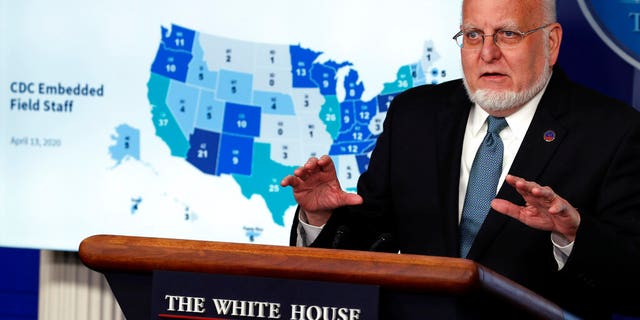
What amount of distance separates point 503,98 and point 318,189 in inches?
19.8

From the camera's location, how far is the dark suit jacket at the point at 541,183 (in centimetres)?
199

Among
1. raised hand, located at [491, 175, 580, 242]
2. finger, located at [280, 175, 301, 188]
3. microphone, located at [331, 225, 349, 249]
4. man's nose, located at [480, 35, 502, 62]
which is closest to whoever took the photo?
raised hand, located at [491, 175, 580, 242]

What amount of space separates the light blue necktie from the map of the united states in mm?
1030

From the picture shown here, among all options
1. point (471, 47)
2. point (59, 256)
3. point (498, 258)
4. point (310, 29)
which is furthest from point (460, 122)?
point (59, 256)

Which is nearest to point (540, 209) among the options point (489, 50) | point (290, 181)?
point (290, 181)

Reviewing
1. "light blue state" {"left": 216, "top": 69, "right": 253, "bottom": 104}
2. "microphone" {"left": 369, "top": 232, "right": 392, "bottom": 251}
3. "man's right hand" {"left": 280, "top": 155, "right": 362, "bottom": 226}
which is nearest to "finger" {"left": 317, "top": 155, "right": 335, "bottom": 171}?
"man's right hand" {"left": 280, "top": 155, "right": 362, "bottom": 226}

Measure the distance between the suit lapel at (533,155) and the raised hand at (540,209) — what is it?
1.26 feet

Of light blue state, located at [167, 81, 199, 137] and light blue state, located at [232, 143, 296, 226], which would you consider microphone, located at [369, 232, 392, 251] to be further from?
light blue state, located at [167, 81, 199, 137]

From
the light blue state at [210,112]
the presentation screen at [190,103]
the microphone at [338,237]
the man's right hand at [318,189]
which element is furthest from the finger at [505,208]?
the light blue state at [210,112]

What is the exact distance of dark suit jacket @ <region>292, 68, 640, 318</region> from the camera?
1.99 metres

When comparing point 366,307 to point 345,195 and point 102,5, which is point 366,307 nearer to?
point 345,195

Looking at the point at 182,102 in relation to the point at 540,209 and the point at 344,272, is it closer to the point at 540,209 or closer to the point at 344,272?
the point at 540,209

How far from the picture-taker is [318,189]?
6.64ft

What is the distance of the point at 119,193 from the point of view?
3512 mm
